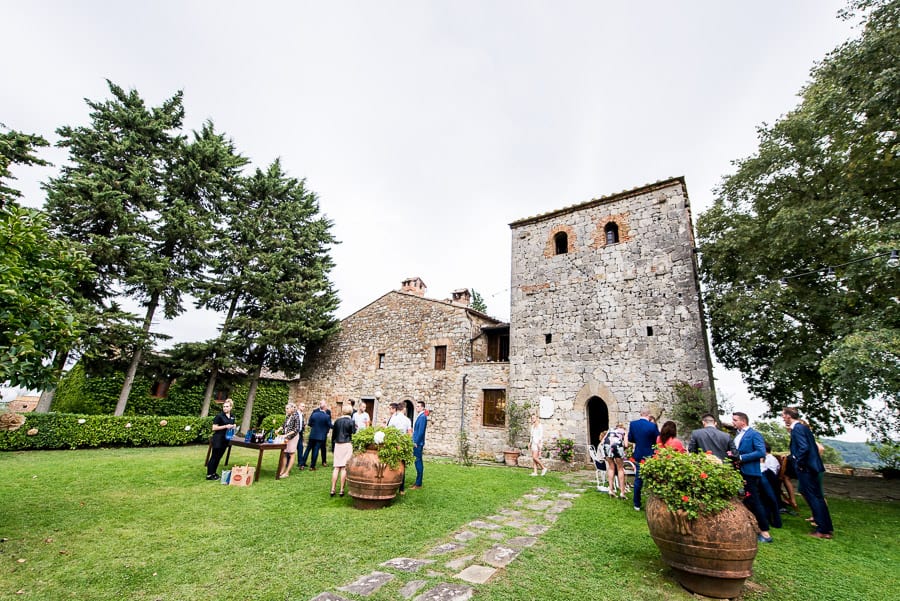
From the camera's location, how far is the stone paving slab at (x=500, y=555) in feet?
13.1

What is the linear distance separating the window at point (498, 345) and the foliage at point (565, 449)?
15.5ft

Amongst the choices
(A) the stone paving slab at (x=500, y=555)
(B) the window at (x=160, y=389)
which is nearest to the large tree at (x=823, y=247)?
(A) the stone paving slab at (x=500, y=555)

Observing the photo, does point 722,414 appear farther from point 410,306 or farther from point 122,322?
point 122,322

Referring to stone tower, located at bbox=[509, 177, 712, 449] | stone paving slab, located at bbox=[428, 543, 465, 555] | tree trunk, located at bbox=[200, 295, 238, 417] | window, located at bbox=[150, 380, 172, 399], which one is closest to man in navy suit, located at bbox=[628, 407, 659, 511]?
stone paving slab, located at bbox=[428, 543, 465, 555]

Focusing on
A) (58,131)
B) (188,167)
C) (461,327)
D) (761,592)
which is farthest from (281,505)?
(58,131)

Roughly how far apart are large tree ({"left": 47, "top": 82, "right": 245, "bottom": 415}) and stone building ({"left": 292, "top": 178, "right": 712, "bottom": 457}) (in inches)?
372

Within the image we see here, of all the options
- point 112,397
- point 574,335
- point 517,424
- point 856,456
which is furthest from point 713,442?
point 856,456

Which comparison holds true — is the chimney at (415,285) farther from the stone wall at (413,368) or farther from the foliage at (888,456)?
the foliage at (888,456)

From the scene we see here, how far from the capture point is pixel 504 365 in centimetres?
1395

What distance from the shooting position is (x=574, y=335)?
40.5 feet

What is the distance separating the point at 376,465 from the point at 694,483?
4409 millimetres

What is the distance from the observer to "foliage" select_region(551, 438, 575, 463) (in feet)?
36.8

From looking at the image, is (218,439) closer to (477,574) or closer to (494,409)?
(477,574)

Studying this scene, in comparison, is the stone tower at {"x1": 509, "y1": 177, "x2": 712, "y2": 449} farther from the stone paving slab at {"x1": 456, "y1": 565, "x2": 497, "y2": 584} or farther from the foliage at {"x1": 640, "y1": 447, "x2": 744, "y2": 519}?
the stone paving slab at {"x1": 456, "y1": 565, "x2": 497, "y2": 584}
